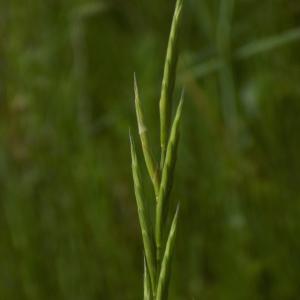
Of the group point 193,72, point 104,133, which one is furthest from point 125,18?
point 193,72

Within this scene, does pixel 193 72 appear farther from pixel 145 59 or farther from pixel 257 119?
pixel 145 59

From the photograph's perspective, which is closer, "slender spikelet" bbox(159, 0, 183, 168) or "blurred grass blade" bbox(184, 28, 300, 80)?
"slender spikelet" bbox(159, 0, 183, 168)

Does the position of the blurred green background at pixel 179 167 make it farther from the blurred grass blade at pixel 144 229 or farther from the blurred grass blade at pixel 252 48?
the blurred grass blade at pixel 144 229

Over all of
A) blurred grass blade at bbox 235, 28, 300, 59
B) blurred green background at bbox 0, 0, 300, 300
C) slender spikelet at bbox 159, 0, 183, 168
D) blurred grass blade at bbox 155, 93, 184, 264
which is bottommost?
blurred green background at bbox 0, 0, 300, 300

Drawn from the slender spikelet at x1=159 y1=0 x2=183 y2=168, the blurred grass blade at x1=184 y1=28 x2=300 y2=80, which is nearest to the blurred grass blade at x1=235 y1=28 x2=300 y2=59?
the blurred grass blade at x1=184 y1=28 x2=300 y2=80

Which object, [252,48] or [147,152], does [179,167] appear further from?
[147,152]

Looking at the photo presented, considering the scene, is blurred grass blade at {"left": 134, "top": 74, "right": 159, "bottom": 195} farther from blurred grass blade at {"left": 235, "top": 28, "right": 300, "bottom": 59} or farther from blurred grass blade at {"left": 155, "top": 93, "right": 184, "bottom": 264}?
blurred grass blade at {"left": 235, "top": 28, "right": 300, "bottom": 59}

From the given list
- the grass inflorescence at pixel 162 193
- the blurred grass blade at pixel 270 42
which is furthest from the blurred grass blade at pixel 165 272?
the blurred grass blade at pixel 270 42
